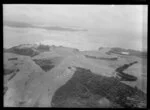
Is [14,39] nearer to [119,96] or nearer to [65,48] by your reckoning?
[65,48]

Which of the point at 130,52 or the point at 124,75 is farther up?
the point at 130,52

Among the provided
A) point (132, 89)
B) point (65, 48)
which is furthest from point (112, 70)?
point (65, 48)

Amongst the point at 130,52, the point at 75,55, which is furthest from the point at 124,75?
the point at 75,55

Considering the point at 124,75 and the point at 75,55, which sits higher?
the point at 75,55

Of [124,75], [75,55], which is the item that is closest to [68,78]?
[75,55]

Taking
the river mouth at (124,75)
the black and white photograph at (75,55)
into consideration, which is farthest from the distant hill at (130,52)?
the river mouth at (124,75)

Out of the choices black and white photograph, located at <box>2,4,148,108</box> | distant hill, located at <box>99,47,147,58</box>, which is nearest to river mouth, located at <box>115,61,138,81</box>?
black and white photograph, located at <box>2,4,148,108</box>

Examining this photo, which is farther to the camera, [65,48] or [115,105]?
[65,48]

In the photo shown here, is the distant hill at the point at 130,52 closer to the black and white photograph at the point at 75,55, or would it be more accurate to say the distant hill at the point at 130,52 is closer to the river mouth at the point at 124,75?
the black and white photograph at the point at 75,55

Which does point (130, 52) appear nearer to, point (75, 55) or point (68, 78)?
point (75, 55)
